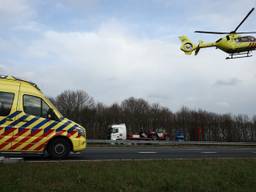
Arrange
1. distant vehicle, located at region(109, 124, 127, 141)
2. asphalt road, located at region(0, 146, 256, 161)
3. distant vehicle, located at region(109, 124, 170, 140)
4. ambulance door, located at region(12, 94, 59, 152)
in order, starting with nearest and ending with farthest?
ambulance door, located at region(12, 94, 59, 152), asphalt road, located at region(0, 146, 256, 161), distant vehicle, located at region(109, 124, 127, 141), distant vehicle, located at region(109, 124, 170, 140)

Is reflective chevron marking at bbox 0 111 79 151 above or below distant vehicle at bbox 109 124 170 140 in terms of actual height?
below

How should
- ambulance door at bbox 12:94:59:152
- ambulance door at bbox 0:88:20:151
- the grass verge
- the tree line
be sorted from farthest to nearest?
1. the tree line
2. ambulance door at bbox 12:94:59:152
3. ambulance door at bbox 0:88:20:151
4. the grass verge

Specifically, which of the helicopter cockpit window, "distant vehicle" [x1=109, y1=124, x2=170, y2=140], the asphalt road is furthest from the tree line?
the asphalt road

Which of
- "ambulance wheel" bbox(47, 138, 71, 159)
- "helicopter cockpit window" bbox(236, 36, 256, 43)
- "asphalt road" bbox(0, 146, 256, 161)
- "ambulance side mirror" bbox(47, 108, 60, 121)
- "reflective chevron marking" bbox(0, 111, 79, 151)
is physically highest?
"helicopter cockpit window" bbox(236, 36, 256, 43)

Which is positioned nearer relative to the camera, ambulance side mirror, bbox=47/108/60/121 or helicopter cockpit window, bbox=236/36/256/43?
ambulance side mirror, bbox=47/108/60/121

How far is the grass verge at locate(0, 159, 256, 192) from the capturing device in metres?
5.19

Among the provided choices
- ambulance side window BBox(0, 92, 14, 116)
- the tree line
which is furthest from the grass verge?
the tree line

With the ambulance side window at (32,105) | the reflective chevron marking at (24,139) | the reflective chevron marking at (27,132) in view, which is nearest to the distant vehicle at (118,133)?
the reflective chevron marking at (27,132)

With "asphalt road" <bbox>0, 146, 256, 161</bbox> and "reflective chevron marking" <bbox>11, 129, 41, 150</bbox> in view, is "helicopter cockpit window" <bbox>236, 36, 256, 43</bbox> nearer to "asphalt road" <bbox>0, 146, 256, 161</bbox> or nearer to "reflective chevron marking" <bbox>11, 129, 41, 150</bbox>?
"asphalt road" <bbox>0, 146, 256, 161</bbox>

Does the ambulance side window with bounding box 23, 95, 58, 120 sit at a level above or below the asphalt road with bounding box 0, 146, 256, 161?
above

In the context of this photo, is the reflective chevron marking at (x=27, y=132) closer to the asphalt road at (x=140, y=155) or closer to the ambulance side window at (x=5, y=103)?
Answer: the ambulance side window at (x=5, y=103)

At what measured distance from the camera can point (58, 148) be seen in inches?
354

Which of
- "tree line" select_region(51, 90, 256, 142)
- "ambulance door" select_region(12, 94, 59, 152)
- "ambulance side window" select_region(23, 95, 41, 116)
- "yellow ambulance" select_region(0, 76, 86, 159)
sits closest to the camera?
"yellow ambulance" select_region(0, 76, 86, 159)

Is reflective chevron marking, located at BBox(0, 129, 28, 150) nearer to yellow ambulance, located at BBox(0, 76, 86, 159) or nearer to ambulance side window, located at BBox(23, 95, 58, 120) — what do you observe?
yellow ambulance, located at BBox(0, 76, 86, 159)
